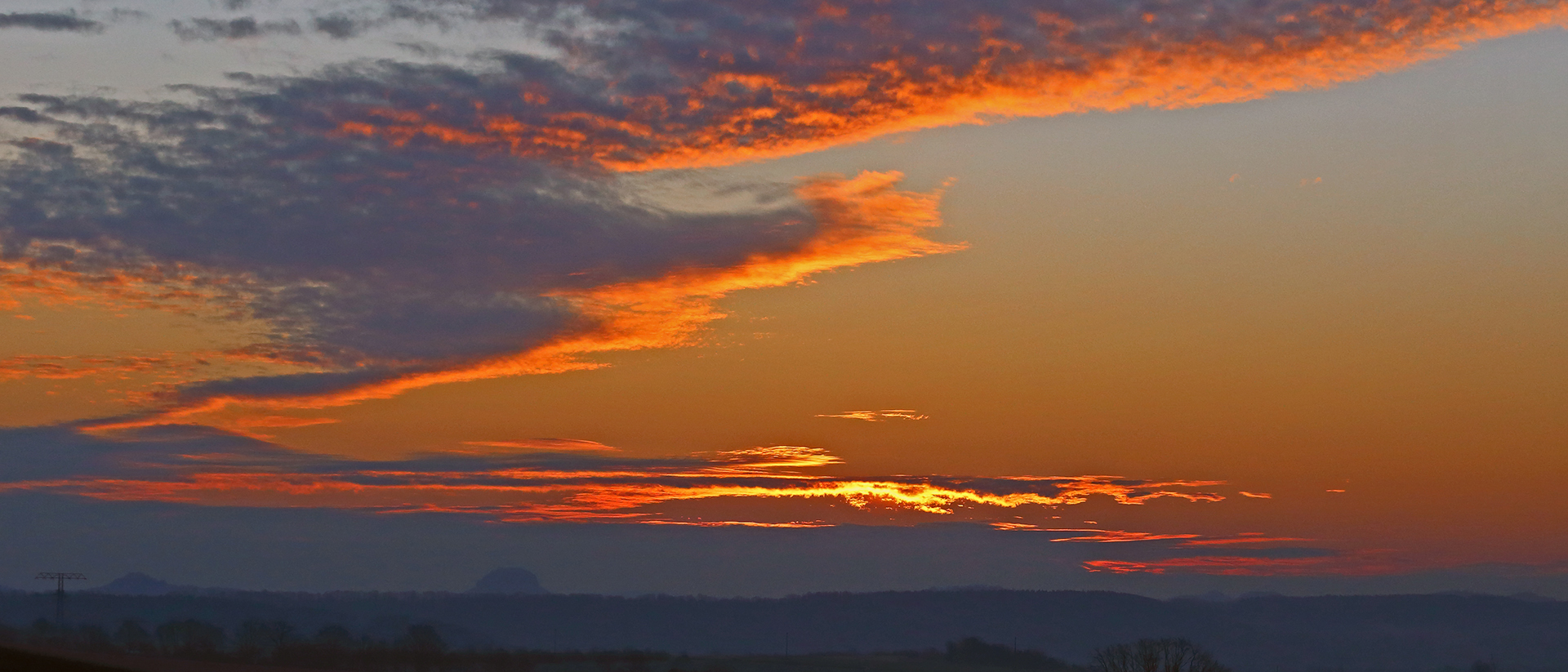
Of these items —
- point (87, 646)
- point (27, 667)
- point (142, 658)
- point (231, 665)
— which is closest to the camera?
point (27, 667)

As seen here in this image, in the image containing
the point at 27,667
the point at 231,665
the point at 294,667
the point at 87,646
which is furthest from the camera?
the point at 87,646

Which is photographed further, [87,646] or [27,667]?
[87,646]

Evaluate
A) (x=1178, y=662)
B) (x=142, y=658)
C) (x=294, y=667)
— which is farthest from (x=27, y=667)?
(x=1178, y=662)

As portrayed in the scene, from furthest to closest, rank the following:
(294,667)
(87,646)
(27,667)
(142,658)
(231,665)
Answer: (87,646), (294,667), (231,665), (142,658), (27,667)

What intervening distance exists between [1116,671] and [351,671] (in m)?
103

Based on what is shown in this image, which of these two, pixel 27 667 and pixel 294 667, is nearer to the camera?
pixel 27 667

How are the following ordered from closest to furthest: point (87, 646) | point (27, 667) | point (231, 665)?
point (27, 667) → point (231, 665) → point (87, 646)

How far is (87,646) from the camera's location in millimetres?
192250

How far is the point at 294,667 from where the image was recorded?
179 metres

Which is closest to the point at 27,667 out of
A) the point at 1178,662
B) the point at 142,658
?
the point at 142,658

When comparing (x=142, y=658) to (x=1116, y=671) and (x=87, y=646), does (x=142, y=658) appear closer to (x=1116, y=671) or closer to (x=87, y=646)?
(x=87, y=646)

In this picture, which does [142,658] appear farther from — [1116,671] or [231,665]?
[1116,671]

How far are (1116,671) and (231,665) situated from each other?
10424cm

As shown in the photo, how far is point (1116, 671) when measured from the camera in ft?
559
